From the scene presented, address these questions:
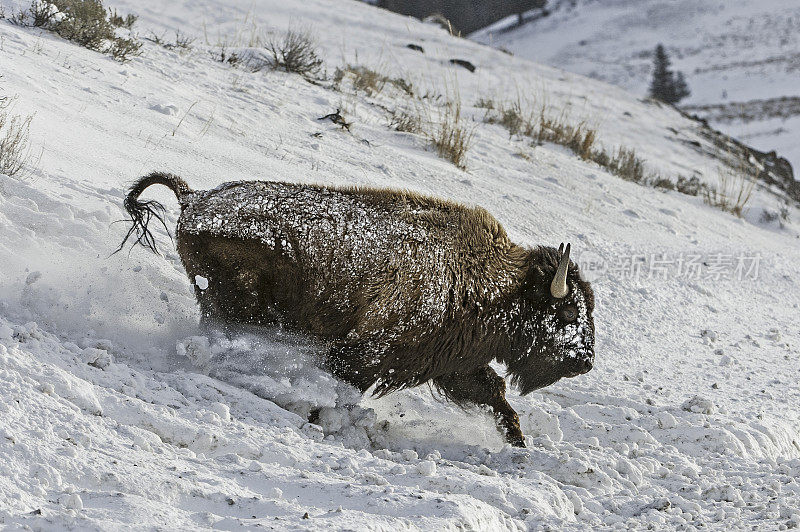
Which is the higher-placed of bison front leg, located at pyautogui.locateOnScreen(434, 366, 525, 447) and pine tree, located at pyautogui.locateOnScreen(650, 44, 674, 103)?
pine tree, located at pyautogui.locateOnScreen(650, 44, 674, 103)

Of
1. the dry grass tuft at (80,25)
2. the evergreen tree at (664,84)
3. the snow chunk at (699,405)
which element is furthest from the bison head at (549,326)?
the evergreen tree at (664,84)

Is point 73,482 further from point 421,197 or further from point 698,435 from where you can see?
point 698,435

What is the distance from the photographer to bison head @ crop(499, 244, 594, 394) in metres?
4.60

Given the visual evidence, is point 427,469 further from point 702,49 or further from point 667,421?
point 702,49

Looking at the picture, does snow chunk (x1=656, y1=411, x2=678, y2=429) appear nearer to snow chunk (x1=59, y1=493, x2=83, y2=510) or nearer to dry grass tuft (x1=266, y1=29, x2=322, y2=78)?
snow chunk (x1=59, y1=493, x2=83, y2=510)

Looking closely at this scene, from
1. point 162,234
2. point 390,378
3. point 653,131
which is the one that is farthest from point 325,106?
point 653,131

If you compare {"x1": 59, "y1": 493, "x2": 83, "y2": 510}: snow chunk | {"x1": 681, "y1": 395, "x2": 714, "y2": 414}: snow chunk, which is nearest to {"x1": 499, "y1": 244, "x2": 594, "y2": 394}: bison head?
{"x1": 681, "y1": 395, "x2": 714, "y2": 414}: snow chunk

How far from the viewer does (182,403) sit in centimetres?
365

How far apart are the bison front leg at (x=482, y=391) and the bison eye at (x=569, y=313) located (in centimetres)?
53

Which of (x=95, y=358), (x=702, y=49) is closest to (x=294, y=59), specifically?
(x=95, y=358)

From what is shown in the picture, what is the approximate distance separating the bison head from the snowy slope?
28221 millimetres

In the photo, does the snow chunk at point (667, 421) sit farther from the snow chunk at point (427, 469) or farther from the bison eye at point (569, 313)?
the snow chunk at point (427, 469)

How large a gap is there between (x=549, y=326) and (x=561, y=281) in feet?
1.21

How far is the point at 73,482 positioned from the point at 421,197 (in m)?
2.49
